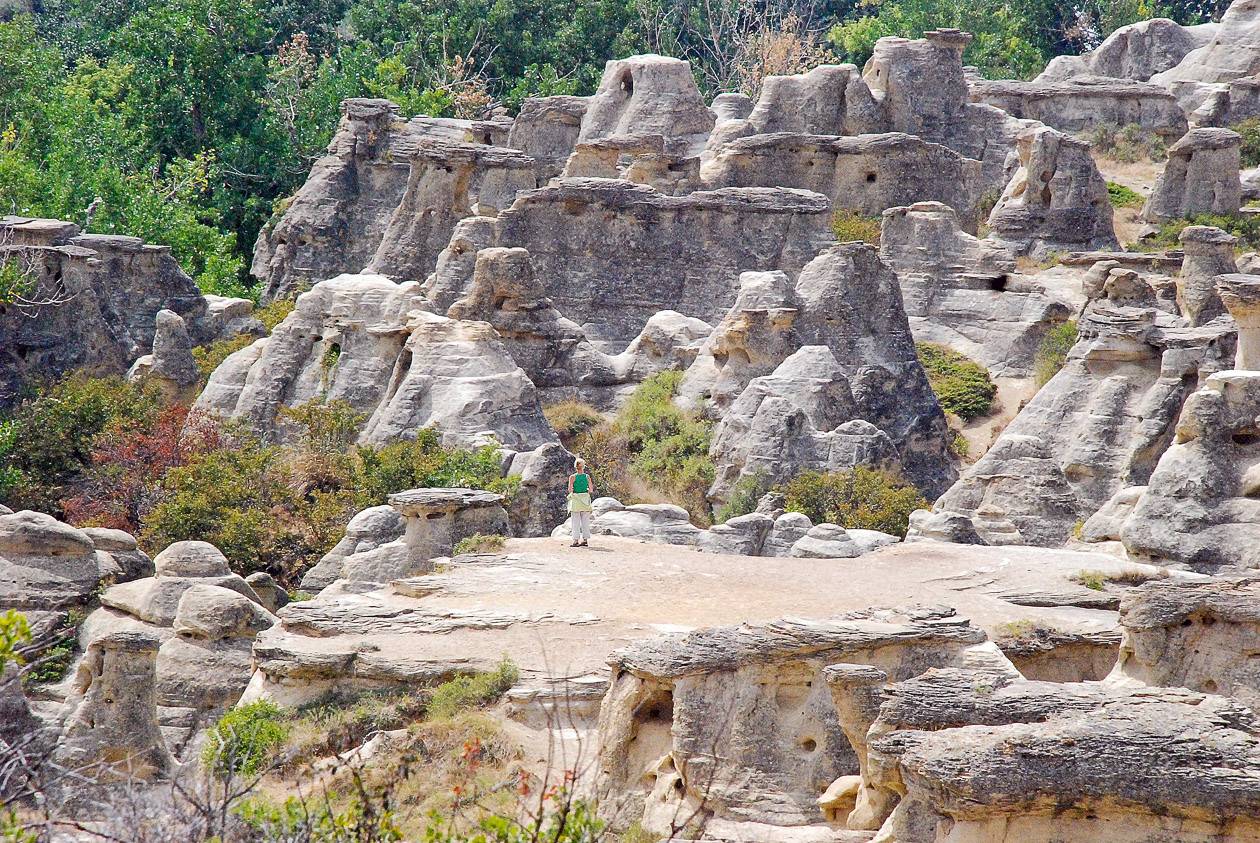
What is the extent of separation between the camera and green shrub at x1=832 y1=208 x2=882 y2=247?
42.8 meters

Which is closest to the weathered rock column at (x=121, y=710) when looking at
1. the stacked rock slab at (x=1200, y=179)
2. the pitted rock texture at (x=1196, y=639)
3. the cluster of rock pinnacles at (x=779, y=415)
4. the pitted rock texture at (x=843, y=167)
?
the cluster of rock pinnacles at (x=779, y=415)

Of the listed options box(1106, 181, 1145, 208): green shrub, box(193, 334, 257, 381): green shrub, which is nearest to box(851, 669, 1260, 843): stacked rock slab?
box(193, 334, 257, 381): green shrub

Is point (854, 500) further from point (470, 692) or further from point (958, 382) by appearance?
point (470, 692)

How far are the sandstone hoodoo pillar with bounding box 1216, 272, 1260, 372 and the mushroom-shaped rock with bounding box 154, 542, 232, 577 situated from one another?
36.9 ft

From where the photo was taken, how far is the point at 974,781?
581 inches

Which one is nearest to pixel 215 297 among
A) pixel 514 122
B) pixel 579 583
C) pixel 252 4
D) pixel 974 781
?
pixel 514 122

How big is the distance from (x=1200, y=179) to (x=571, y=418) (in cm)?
1552

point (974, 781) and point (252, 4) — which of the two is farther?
point (252, 4)

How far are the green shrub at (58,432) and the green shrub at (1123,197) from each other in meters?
20.4

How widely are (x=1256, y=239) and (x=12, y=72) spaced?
27.9 meters

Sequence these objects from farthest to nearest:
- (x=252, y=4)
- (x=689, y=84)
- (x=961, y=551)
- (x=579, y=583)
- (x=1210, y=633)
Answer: (x=252, y=4)
(x=689, y=84)
(x=961, y=551)
(x=579, y=583)
(x=1210, y=633)

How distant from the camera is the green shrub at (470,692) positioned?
1988 centimetres

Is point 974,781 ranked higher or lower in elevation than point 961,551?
higher

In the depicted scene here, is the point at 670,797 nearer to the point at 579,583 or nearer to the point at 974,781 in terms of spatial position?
the point at 974,781
